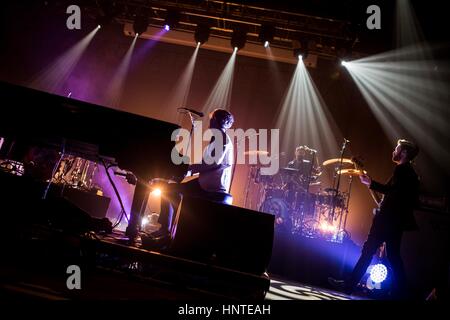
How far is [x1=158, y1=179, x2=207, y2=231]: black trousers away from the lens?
3361 mm

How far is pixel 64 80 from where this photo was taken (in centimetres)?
862

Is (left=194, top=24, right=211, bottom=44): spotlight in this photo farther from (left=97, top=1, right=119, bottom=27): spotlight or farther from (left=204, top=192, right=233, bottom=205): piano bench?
(left=204, top=192, right=233, bottom=205): piano bench

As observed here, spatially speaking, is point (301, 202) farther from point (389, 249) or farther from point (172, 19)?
point (172, 19)

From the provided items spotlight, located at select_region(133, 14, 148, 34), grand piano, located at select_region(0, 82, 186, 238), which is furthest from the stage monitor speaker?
spotlight, located at select_region(133, 14, 148, 34)

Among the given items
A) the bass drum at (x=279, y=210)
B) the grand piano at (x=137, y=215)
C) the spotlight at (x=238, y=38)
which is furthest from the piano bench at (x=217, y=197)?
the spotlight at (x=238, y=38)

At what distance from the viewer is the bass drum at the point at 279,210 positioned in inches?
240

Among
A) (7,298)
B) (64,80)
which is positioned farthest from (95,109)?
(64,80)

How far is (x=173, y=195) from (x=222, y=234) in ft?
3.14

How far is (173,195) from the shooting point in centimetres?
341

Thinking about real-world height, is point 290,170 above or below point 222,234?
above

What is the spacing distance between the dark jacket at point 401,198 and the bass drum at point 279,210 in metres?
2.38

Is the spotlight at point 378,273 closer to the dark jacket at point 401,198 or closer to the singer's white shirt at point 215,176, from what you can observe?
the dark jacket at point 401,198

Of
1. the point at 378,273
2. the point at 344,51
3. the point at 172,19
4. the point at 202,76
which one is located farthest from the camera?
the point at 202,76

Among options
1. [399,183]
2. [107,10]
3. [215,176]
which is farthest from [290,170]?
[107,10]
